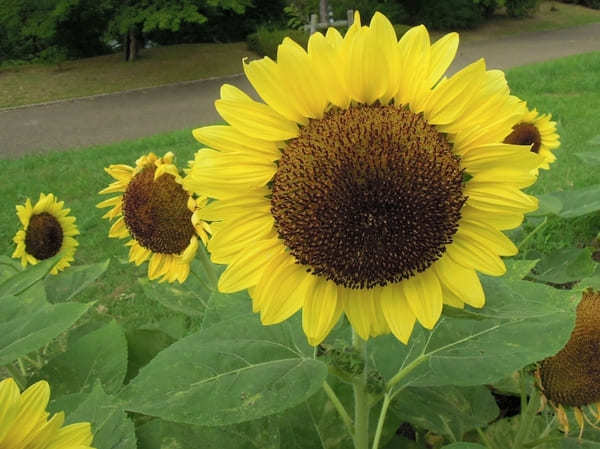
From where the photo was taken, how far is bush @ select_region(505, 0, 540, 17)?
18453 millimetres

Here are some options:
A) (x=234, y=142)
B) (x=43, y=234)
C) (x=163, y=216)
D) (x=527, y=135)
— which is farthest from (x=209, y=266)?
(x=527, y=135)

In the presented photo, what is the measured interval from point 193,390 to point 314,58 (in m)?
0.56

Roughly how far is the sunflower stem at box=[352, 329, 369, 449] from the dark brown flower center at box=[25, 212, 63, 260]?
7.38ft

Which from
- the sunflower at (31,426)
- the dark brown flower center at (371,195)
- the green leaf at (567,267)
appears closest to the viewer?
the sunflower at (31,426)

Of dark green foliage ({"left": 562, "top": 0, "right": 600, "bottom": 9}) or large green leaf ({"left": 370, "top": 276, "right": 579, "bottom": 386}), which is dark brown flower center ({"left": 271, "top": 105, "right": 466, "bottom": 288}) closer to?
large green leaf ({"left": 370, "top": 276, "right": 579, "bottom": 386})

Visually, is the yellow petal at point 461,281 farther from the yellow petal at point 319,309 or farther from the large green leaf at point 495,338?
the yellow petal at point 319,309

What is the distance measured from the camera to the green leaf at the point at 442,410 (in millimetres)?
1361

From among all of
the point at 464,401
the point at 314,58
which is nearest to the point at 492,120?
the point at 314,58

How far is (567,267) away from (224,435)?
1.58 meters

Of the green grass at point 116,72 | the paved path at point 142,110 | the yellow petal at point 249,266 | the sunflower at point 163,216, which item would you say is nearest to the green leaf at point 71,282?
the sunflower at point 163,216

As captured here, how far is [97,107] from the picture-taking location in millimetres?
13016

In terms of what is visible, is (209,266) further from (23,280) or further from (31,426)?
(31,426)

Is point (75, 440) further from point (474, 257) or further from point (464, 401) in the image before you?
point (464, 401)

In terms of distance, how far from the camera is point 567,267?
89.5 inches
